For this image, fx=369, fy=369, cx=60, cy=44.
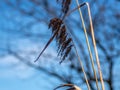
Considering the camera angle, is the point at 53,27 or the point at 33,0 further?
the point at 33,0

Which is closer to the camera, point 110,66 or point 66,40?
point 66,40

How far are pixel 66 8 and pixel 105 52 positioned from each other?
374cm

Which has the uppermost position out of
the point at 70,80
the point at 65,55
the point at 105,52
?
the point at 105,52

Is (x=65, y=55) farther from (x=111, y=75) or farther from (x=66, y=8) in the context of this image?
(x=111, y=75)

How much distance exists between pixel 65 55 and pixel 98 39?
12.0 ft

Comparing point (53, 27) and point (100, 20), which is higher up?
point (100, 20)

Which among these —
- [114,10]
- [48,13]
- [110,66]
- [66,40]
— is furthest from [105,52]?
[66,40]

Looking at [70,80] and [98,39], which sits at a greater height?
[98,39]

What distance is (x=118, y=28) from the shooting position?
4289 mm

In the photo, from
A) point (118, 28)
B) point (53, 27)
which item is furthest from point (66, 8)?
point (118, 28)

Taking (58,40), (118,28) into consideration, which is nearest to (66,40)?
(58,40)

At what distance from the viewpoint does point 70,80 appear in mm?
4508

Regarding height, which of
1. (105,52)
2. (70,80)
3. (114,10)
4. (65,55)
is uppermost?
(114,10)

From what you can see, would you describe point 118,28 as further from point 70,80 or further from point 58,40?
point 58,40
